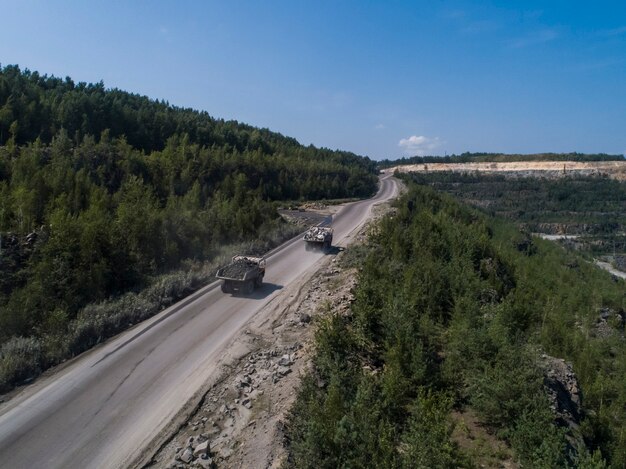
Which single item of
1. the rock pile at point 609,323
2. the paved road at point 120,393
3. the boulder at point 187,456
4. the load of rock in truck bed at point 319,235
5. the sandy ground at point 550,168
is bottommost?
the rock pile at point 609,323

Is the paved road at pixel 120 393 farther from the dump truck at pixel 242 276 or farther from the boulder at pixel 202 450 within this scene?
the boulder at pixel 202 450

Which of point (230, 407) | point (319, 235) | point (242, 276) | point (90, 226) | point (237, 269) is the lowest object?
point (230, 407)

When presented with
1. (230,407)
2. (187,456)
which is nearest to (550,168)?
(230,407)

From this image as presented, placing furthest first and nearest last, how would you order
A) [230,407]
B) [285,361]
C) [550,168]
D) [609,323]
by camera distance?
[550,168], [609,323], [285,361], [230,407]

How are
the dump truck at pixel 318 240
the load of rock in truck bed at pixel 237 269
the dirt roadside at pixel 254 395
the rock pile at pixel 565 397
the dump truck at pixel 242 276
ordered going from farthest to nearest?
the dump truck at pixel 318 240
the load of rock in truck bed at pixel 237 269
the dump truck at pixel 242 276
the rock pile at pixel 565 397
the dirt roadside at pixel 254 395

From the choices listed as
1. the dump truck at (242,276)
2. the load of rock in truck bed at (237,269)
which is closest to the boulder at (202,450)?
the dump truck at (242,276)

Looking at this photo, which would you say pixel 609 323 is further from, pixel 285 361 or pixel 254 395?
pixel 254 395

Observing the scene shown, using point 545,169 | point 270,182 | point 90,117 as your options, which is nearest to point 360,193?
point 270,182
